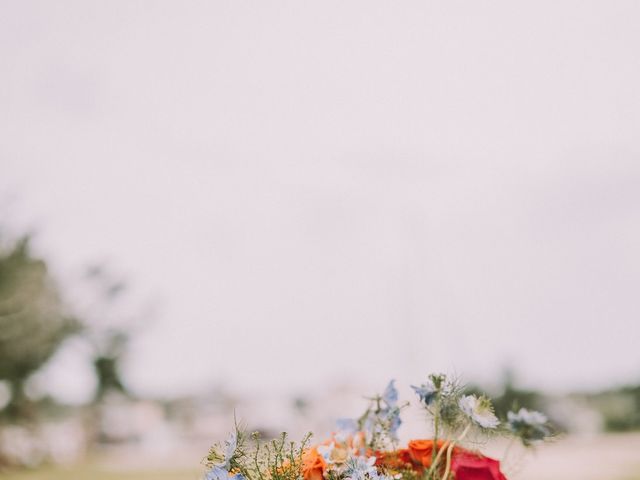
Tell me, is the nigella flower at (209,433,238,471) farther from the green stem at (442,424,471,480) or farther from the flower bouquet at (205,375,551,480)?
the green stem at (442,424,471,480)

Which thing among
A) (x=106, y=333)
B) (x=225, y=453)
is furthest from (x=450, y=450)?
(x=106, y=333)

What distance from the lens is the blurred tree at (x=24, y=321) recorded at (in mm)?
20219

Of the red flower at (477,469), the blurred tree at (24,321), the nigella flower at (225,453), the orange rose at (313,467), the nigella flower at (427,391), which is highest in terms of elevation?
the blurred tree at (24,321)

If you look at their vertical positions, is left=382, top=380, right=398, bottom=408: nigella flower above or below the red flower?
above

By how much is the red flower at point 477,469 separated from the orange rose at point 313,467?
0.26 meters

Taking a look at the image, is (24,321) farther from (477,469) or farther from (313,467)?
(477,469)

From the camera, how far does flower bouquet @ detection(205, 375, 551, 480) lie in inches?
50.8

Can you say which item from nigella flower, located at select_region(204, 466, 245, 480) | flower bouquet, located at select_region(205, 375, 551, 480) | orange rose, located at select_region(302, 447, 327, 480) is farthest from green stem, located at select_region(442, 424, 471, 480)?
nigella flower, located at select_region(204, 466, 245, 480)

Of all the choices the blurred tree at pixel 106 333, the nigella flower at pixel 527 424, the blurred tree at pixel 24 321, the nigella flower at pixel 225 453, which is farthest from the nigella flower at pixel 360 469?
the blurred tree at pixel 106 333

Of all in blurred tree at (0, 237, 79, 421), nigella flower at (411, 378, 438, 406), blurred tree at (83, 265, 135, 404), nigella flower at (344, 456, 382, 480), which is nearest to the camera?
nigella flower at (344, 456, 382, 480)

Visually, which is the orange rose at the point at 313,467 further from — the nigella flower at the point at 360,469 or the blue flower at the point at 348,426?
the blue flower at the point at 348,426

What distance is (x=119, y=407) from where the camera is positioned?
1405 inches

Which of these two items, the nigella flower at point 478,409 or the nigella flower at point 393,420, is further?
the nigella flower at point 393,420

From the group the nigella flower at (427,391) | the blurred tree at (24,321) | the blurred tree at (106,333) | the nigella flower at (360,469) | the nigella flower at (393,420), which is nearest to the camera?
the nigella flower at (360,469)
